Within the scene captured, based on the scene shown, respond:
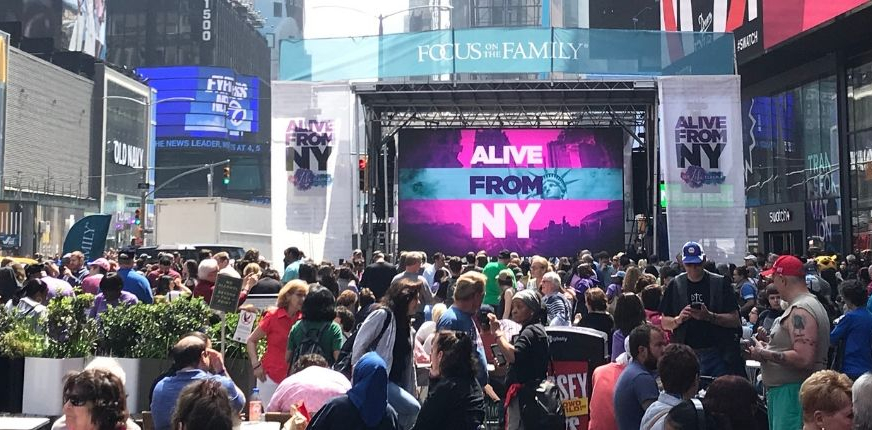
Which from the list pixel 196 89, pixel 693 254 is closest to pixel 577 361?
pixel 693 254

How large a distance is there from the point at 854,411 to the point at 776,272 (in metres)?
2.76

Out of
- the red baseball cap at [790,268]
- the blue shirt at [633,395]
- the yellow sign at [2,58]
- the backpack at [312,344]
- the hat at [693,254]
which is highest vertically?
the yellow sign at [2,58]

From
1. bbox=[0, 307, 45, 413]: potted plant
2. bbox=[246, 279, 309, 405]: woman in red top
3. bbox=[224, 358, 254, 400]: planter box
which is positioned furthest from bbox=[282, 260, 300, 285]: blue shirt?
bbox=[246, 279, 309, 405]: woman in red top

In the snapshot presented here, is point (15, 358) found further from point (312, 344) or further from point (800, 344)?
point (800, 344)

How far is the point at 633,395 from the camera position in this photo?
21.2ft

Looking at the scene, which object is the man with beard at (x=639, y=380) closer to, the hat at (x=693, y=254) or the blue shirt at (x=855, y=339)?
the hat at (x=693, y=254)

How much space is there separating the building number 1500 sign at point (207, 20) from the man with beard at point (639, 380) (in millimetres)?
126299

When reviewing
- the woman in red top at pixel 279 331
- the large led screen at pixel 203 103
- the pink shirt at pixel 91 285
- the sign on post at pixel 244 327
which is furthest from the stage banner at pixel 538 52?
the large led screen at pixel 203 103

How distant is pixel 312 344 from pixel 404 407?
1.61 meters

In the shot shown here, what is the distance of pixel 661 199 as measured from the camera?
89.4 ft

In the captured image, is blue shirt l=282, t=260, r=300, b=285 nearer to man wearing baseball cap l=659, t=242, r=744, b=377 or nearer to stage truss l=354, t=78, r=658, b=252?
man wearing baseball cap l=659, t=242, r=744, b=377

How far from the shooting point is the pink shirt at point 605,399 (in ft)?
22.7

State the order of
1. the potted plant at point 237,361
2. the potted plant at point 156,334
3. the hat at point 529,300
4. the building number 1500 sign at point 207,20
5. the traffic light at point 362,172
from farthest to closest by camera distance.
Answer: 1. the building number 1500 sign at point 207,20
2. the traffic light at point 362,172
3. the potted plant at point 237,361
4. the potted plant at point 156,334
5. the hat at point 529,300

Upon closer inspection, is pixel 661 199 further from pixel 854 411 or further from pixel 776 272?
pixel 854 411
